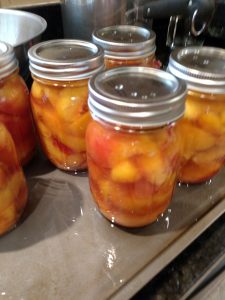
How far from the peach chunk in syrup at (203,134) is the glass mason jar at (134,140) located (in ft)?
0.16

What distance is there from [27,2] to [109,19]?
9.3 inches

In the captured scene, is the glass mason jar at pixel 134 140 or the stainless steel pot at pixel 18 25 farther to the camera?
the stainless steel pot at pixel 18 25

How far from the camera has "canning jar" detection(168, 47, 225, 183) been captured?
1.23ft

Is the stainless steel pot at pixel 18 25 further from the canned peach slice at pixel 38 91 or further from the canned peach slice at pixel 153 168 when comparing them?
the canned peach slice at pixel 153 168

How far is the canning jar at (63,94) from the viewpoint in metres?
0.39

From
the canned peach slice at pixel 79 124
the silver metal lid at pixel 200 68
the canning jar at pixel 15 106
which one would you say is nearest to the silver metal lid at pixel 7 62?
the canning jar at pixel 15 106

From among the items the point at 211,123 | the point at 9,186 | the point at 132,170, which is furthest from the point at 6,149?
the point at 211,123

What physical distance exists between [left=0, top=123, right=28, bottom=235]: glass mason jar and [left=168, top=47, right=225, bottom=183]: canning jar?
0.68 ft

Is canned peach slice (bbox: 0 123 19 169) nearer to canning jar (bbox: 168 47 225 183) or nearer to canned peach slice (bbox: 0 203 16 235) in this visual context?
canned peach slice (bbox: 0 203 16 235)

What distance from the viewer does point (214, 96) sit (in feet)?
1.25

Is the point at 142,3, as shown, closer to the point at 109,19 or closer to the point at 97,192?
the point at 109,19

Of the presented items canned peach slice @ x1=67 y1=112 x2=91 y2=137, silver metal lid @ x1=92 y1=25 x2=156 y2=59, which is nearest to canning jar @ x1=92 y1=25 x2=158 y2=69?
silver metal lid @ x1=92 y1=25 x2=156 y2=59

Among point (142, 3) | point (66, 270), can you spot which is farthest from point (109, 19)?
point (66, 270)

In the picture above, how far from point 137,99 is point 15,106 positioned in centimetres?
20
